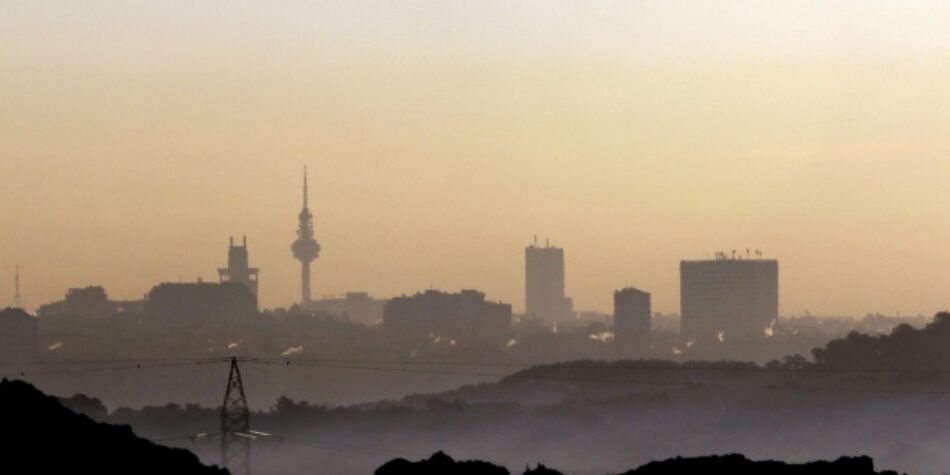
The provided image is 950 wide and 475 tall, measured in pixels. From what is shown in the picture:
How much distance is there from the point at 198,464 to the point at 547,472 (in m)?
20.3

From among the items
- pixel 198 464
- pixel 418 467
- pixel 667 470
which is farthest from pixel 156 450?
pixel 667 470

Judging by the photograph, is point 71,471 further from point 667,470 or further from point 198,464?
point 667,470

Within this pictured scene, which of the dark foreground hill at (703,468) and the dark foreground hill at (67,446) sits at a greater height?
the dark foreground hill at (67,446)

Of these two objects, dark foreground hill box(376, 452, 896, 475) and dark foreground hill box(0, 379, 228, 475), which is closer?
dark foreground hill box(0, 379, 228, 475)

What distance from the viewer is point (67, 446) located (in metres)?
130

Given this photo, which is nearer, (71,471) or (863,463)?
(71,471)

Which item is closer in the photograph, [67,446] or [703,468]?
[67,446]

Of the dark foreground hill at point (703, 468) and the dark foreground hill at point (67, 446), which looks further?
the dark foreground hill at point (703, 468)

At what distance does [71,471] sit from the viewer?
12781cm

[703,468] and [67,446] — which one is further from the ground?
[67,446]

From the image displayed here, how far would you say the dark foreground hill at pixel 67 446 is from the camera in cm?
12825

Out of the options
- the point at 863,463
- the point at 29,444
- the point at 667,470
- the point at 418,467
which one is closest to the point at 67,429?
the point at 29,444

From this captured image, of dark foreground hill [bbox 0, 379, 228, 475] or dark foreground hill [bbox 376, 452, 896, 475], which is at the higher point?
dark foreground hill [bbox 0, 379, 228, 475]

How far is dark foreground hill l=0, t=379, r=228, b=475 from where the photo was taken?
128250 millimetres
